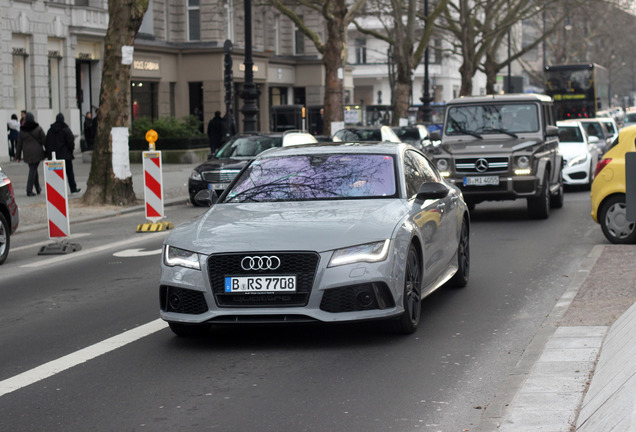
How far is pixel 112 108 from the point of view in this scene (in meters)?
23.1

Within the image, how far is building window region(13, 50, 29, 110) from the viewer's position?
133 ft

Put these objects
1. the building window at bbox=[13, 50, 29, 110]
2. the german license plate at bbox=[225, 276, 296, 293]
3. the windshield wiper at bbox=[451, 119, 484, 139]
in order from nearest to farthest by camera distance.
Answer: the german license plate at bbox=[225, 276, 296, 293]
the windshield wiper at bbox=[451, 119, 484, 139]
the building window at bbox=[13, 50, 29, 110]

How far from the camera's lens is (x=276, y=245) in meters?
7.83

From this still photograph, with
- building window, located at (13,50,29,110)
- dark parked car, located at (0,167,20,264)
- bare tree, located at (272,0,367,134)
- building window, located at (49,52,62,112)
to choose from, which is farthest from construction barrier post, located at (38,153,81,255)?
building window, located at (49,52,62,112)

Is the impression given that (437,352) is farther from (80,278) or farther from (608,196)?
(608,196)

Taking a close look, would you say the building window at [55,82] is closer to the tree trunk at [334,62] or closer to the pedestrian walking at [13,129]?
the pedestrian walking at [13,129]

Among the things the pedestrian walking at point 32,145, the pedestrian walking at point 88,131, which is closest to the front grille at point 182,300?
the pedestrian walking at point 32,145

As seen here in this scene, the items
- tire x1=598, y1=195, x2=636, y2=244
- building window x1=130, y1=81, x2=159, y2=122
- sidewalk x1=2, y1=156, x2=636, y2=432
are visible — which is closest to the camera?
sidewalk x1=2, y1=156, x2=636, y2=432

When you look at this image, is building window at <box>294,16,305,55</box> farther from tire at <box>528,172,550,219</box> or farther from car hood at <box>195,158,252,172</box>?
tire at <box>528,172,550,219</box>

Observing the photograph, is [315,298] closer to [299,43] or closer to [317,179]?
[317,179]

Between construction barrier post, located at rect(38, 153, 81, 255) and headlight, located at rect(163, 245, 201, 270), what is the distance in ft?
22.6

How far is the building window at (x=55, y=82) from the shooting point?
A: 1689 inches

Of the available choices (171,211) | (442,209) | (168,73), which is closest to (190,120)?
(168,73)

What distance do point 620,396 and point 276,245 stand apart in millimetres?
3090
